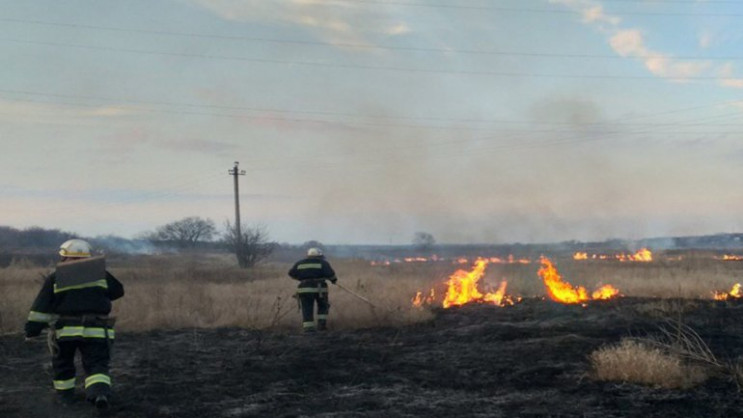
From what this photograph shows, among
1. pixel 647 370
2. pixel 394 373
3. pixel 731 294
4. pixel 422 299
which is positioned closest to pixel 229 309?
pixel 422 299

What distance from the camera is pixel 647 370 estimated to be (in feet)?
23.0

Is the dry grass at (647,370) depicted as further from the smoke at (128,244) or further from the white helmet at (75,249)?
the smoke at (128,244)

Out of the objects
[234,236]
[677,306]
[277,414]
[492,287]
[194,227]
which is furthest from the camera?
[194,227]

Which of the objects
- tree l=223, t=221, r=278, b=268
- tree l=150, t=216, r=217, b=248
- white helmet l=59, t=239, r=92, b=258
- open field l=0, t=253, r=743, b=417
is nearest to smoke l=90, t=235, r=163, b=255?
tree l=150, t=216, r=217, b=248

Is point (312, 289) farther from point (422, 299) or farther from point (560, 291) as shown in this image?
point (560, 291)

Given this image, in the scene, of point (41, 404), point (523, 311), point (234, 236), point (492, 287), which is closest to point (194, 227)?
point (234, 236)

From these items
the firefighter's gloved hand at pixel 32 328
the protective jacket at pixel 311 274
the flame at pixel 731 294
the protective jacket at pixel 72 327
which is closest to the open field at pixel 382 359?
the protective jacket at pixel 72 327

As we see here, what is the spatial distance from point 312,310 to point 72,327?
20.7ft

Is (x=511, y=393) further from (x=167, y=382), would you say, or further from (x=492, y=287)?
(x=492, y=287)

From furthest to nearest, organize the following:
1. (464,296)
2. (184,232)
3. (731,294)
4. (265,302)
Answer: (184,232) → (731,294) → (464,296) → (265,302)

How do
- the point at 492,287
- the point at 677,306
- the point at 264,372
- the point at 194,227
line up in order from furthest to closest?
the point at 194,227 → the point at 492,287 → the point at 677,306 → the point at 264,372

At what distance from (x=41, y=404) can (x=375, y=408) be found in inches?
140

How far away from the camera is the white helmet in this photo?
654 cm

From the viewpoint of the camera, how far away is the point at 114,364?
8.78 meters
